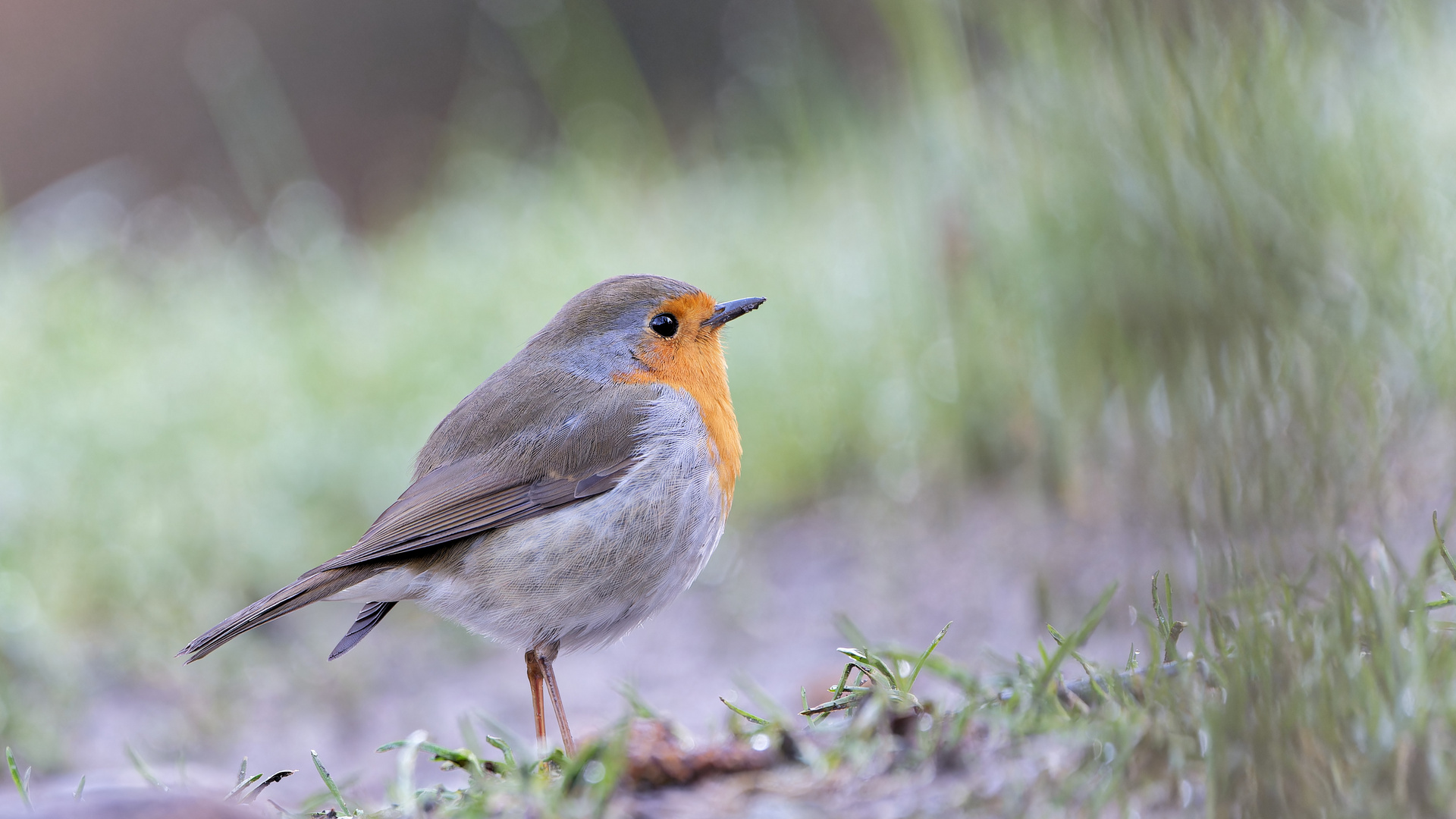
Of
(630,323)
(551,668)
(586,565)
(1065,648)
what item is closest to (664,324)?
(630,323)

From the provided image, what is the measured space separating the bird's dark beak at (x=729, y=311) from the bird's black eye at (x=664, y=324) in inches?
3.4

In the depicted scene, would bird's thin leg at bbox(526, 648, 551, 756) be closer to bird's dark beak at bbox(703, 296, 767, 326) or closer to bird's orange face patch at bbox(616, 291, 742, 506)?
bird's orange face patch at bbox(616, 291, 742, 506)

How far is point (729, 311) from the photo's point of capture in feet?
10.5

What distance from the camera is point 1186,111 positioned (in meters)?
2.06

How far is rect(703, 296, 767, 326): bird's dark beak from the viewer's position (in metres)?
3.17

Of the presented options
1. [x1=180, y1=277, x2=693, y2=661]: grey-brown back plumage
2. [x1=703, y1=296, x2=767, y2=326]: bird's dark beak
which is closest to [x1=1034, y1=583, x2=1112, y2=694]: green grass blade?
[x1=180, y1=277, x2=693, y2=661]: grey-brown back plumage

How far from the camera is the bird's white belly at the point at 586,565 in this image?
2.74 metres

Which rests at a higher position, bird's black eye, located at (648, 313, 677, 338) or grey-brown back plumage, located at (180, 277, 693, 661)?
bird's black eye, located at (648, 313, 677, 338)

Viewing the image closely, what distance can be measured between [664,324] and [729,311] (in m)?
0.17

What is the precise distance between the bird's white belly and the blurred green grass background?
3.35ft

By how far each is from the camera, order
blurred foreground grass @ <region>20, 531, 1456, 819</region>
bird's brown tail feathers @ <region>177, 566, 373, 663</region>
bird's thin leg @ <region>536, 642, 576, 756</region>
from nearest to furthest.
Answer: blurred foreground grass @ <region>20, 531, 1456, 819</region>
bird's brown tail feathers @ <region>177, 566, 373, 663</region>
bird's thin leg @ <region>536, 642, 576, 756</region>

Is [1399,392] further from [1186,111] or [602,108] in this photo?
[602,108]

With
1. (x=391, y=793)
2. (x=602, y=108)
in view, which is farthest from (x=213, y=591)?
(x=602, y=108)

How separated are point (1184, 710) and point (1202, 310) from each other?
0.53 metres
